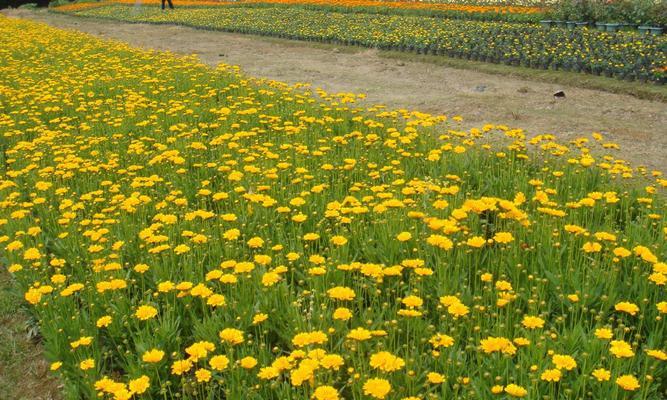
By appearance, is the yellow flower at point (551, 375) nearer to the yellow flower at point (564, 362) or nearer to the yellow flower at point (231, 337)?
the yellow flower at point (564, 362)

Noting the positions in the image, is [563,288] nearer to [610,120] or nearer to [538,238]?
[538,238]

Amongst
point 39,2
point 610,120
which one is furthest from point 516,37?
point 39,2

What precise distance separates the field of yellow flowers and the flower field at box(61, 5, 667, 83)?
7029 mm

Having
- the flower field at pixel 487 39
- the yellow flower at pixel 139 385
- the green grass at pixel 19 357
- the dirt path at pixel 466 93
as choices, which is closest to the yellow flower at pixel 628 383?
the yellow flower at pixel 139 385

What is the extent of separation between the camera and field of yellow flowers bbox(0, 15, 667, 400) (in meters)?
2.75

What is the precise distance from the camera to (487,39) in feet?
52.5

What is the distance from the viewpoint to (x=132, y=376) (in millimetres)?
2979

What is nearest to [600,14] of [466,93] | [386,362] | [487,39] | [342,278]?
[487,39]

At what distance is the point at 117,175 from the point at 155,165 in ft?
1.25

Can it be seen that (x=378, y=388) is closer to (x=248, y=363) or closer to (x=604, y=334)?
(x=248, y=363)

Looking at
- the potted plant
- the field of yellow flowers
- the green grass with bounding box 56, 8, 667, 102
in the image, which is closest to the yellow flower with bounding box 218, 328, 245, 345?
the field of yellow flowers

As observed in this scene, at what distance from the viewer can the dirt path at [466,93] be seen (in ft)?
26.9

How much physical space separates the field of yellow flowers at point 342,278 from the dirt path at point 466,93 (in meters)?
2.06

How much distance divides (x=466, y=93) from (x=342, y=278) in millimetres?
8458
